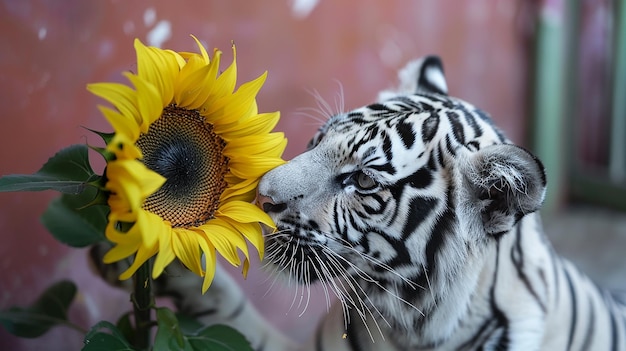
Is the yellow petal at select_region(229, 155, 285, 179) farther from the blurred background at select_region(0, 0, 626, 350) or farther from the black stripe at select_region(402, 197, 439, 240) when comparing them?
the blurred background at select_region(0, 0, 626, 350)

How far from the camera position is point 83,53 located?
1.44m

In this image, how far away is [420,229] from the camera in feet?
3.71

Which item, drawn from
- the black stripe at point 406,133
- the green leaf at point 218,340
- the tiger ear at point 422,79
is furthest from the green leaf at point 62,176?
the tiger ear at point 422,79

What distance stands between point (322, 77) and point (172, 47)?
620 millimetres

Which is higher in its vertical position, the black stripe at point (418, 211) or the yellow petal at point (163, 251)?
the yellow petal at point (163, 251)

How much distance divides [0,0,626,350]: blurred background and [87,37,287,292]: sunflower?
0.35 meters

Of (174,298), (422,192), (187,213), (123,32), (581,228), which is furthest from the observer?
(581,228)

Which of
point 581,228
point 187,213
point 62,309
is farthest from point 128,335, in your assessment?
point 581,228

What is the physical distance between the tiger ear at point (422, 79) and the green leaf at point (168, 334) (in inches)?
21.6

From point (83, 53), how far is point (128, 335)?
0.57 meters

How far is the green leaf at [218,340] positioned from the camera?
3.62ft

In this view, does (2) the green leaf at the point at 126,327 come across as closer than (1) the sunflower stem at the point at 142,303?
No

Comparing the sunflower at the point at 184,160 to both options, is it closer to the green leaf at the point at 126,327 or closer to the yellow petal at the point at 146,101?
the yellow petal at the point at 146,101

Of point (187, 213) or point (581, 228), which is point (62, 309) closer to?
point (187, 213)
